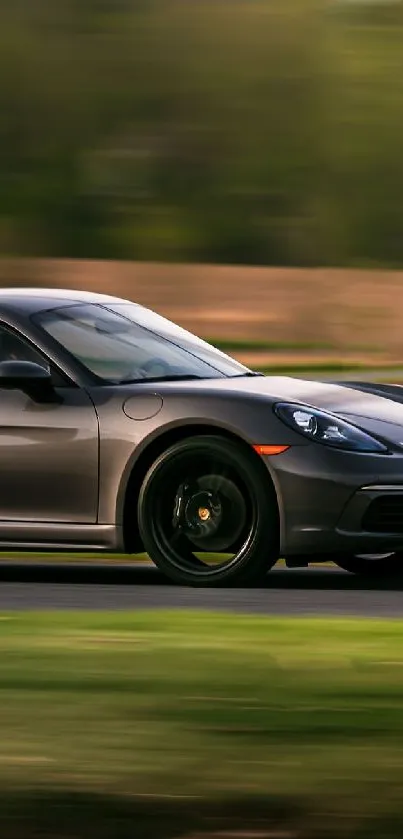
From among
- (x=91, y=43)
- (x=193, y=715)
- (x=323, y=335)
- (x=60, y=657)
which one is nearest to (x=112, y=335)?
(x=60, y=657)

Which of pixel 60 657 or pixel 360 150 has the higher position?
pixel 60 657

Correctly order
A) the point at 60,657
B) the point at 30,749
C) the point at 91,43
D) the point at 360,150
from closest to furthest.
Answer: the point at 30,749 → the point at 60,657 → the point at 91,43 → the point at 360,150

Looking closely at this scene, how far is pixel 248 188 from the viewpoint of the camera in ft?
276

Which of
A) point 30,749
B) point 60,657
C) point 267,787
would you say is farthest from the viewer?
point 60,657

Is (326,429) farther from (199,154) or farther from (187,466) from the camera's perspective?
(199,154)

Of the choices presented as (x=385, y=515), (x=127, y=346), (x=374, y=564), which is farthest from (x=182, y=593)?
(x=374, y=564)

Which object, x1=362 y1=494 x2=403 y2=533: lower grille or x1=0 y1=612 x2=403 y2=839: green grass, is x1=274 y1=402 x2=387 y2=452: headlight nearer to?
x1=362 y1=494 x2=403 y2=533: lower grille

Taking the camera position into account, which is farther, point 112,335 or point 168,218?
point 168,218

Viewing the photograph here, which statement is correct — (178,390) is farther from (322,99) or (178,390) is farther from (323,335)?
(322,99)

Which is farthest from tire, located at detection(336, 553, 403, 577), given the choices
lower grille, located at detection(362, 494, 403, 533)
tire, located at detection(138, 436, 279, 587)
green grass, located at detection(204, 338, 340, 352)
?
green grass, located at detection(204, 338, 340, 352)

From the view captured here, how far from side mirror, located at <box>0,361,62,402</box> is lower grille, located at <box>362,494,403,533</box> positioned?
1626 millimetres

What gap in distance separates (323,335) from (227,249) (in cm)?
1518

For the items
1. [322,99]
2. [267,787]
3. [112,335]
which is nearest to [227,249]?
[322,99]

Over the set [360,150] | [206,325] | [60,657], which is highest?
[60,657]
